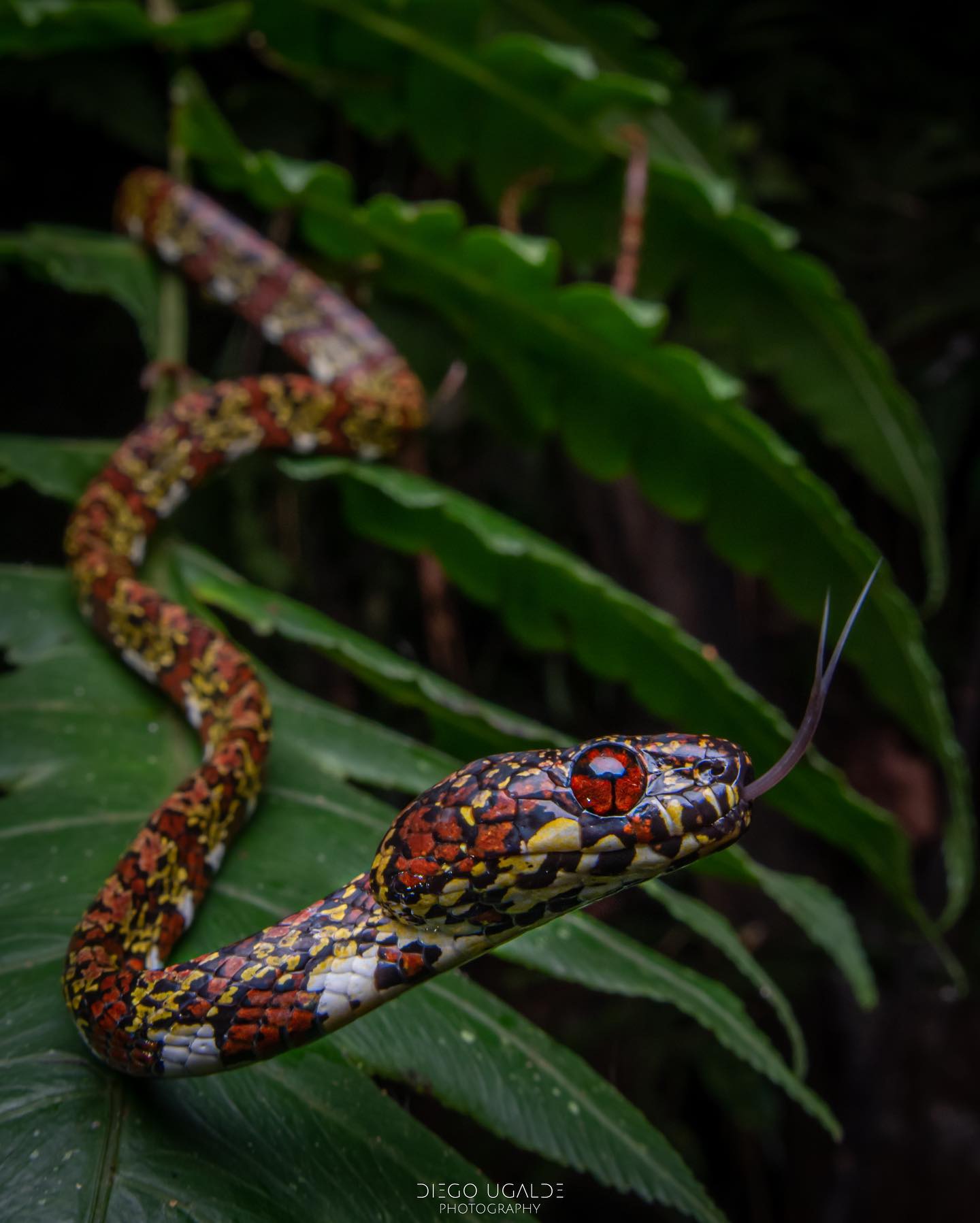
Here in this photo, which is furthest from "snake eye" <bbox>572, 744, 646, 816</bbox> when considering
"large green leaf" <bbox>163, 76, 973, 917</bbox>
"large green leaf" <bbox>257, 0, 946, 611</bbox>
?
"large green leaf" <bbox>257, 0, 946, 611</bbox>

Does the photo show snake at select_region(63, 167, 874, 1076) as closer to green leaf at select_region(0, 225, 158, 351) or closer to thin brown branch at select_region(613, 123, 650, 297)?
green leaf at select_region(0, 225, 158, 351)

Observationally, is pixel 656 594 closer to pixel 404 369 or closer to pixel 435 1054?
pixel 404 369

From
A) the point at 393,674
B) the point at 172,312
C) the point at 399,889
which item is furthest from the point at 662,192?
the point at 399,889

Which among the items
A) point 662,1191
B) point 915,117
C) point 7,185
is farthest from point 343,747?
point 915,117

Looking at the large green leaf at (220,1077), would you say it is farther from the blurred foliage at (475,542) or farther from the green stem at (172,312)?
the green stem at (172,312)

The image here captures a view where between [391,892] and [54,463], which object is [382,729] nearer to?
[391,892]

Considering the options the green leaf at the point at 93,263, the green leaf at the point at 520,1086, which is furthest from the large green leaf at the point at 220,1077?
the green leaf at the point at 93,263
